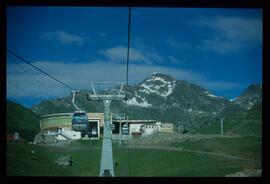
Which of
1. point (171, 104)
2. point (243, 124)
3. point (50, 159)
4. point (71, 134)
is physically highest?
point (171, 104)

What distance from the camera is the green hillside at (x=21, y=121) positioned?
206 inches

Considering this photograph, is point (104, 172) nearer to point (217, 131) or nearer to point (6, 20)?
point (217, 131)

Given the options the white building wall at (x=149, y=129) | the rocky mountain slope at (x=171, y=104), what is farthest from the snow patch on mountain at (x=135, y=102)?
the white building wall at (x=149, y=129)

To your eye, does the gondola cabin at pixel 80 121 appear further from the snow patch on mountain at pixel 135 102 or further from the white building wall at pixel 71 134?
the snow patch on mountain at pixel 135 102

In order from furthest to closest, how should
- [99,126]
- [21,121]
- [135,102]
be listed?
[135,102], [99,126], [21,121]

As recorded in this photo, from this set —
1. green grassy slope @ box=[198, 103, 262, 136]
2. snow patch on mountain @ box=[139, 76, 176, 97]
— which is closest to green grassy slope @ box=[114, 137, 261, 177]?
green grassy slope @ box=[198, 103, 262, 136]

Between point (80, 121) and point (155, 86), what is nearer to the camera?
point (155, 86)

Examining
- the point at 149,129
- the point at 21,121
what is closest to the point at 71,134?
the point at 21,121

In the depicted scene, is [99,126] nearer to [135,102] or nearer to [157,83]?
[135,102]

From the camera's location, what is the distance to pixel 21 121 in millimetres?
5324

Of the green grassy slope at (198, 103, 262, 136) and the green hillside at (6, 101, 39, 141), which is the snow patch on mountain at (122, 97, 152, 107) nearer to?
the green grassy slope at (198, 103, 262, 136)
